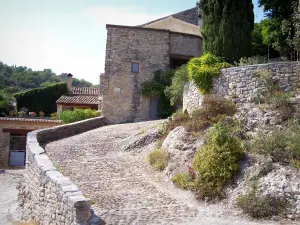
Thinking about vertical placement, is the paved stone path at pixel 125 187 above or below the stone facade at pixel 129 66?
below

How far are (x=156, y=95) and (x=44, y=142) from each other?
280 inches

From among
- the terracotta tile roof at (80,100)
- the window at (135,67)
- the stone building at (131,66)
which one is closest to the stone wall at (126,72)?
the stone building at (131,66)

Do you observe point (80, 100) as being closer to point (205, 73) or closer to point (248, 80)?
point (205, 73)

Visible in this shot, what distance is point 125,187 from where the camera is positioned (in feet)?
27.5

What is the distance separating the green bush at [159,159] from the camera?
9.64 meters

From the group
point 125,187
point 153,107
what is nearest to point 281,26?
point 153,107

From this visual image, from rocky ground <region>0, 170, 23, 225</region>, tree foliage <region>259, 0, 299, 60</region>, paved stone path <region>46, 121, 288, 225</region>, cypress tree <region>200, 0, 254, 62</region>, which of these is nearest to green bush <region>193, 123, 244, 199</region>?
paved stone path <region>46, 121, 288, 225</region>

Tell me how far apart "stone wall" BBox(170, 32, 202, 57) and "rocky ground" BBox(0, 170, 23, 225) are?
11.3 meters

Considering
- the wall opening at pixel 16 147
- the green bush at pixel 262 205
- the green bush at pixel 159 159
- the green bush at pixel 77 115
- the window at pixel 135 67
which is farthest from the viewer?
the wall opening at pixel 16 147

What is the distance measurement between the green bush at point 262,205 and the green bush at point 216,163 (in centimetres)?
78

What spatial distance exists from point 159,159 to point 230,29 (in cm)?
644

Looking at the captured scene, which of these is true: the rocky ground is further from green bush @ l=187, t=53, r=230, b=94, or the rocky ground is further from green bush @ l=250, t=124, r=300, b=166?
green bush @ l=250, t=124, r=300, b=166

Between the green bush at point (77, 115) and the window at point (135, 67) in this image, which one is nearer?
the window at point (135, 67)

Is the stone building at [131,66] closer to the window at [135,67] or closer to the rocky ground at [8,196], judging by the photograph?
the window at [135,67]
